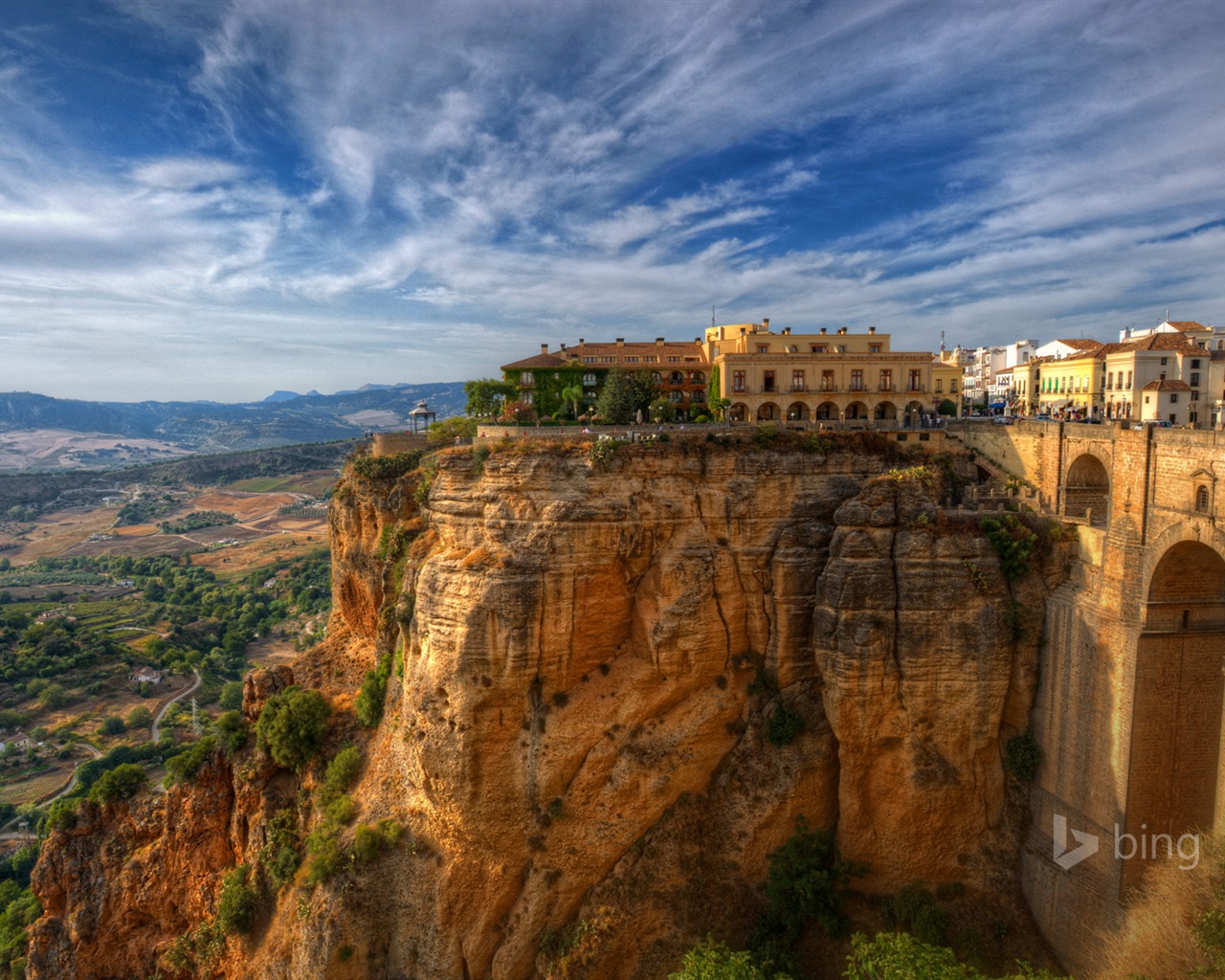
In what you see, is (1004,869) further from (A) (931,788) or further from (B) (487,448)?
(B) (487,448)

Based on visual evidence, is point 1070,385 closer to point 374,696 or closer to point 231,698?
point 374,696

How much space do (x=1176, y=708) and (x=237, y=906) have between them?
33376 mm

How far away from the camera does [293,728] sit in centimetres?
2964

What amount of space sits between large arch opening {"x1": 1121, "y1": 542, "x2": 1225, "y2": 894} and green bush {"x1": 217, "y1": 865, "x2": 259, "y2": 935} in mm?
30313

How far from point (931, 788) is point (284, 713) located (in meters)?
25.4

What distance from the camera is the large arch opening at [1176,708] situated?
21.8m

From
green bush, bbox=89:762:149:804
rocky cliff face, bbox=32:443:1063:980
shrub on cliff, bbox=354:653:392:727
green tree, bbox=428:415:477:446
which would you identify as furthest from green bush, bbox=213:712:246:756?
Result: green tree, bbox=428:415:477:446

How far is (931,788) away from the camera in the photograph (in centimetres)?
2539

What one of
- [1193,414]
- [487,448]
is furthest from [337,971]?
[1193,414]

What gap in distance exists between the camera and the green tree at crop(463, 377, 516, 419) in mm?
43219

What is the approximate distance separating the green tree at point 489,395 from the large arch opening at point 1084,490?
94.3 feet

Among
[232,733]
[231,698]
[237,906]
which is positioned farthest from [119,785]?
[231,698]

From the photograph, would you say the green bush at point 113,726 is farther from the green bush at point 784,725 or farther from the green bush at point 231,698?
the green bush at point 784,725

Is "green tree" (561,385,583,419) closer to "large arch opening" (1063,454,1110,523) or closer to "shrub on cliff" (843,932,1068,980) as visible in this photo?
"large arch opening" (1063,454,1110,523)
